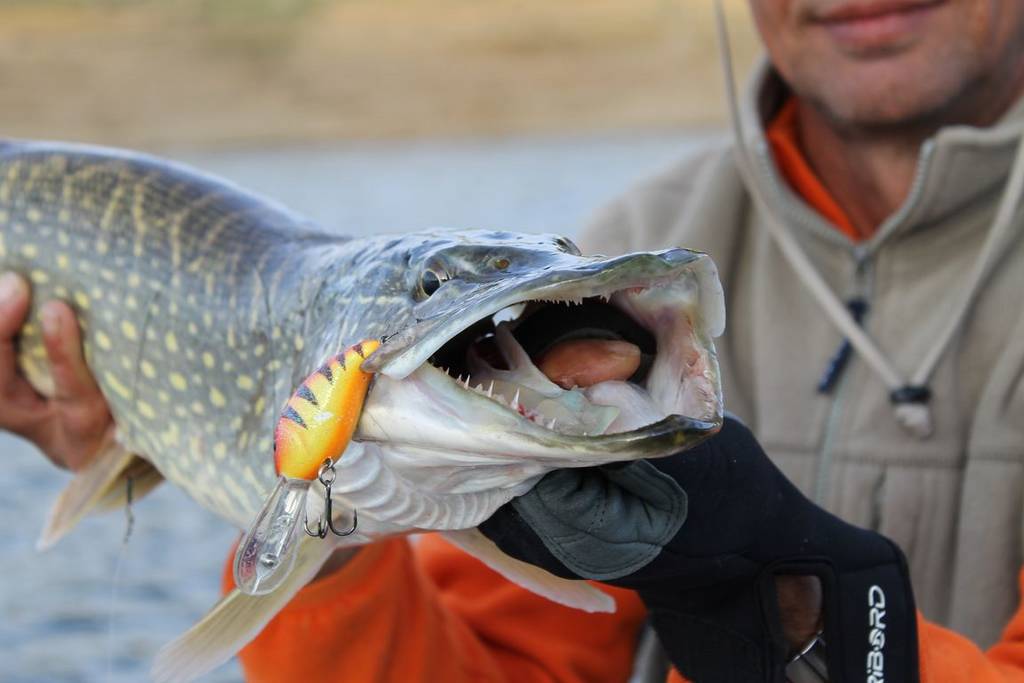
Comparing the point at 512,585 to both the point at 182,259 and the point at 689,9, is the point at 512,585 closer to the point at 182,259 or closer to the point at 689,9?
the point at 182,259

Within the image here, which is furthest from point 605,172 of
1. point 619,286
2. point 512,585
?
point 619,286

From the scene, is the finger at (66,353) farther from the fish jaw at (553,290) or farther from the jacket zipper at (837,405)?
the jacket zipper at (837,405)

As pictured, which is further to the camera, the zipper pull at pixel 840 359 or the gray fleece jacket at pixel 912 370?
the zipper pull at pixel 840 359

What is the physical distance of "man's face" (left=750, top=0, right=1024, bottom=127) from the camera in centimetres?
192

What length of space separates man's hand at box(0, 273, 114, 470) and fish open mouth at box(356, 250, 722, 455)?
93 centimetres

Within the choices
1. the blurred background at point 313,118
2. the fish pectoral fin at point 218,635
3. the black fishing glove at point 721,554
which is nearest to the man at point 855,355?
the fish pectoral fin at point 218,635

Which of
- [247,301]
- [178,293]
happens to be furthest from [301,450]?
[178,293]

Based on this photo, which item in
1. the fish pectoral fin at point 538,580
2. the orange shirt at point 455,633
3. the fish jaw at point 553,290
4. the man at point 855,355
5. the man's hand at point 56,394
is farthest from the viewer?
the man's hand at point 56,394

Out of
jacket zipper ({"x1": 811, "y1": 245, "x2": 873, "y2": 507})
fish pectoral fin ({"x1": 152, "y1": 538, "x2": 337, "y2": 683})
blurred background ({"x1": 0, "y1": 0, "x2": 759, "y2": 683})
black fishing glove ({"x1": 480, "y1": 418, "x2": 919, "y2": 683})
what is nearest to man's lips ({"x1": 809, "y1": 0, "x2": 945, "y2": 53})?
jacket zipper ({"x1": 811, "y1": 245, "x2": 873, "y2": 507})

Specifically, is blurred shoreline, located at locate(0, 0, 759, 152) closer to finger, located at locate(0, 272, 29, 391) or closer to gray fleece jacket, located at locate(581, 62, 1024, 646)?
finger, located at locate(0, 272, 29, 391)

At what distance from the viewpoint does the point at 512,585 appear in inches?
77.3

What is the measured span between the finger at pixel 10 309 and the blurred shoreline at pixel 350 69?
61.6 feet

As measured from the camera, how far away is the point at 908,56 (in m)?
1.92

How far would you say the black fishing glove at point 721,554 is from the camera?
1145 mm
